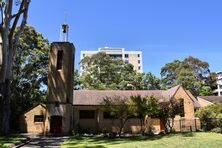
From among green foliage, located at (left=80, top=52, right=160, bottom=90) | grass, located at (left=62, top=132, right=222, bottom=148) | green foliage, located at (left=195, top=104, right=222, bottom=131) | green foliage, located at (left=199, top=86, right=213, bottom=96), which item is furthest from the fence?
green foliage, located at (left=199, top=86, right=213, bottom=96)

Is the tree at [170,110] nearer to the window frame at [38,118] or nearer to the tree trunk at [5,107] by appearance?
the window frame at [38,118]

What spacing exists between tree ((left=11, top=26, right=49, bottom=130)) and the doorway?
10180 millimetres

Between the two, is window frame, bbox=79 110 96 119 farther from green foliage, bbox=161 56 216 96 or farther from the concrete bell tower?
green foliage, bbox=161 56 216 96

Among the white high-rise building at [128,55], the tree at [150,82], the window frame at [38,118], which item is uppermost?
the white high-rise building at [128,55]

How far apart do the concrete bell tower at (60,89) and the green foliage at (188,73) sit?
32370 mm

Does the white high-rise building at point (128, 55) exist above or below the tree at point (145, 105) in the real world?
above

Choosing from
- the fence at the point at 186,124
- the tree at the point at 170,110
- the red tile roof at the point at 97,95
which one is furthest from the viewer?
the red tile roof at the point at 97,95

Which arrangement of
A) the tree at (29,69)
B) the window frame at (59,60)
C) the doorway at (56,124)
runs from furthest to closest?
the tree at (29,69)
the window frame at (59,60)
the doorway at (56,124)

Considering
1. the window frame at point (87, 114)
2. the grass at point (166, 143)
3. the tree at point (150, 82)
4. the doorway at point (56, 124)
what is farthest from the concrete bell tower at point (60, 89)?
the tree at point (150, 82)

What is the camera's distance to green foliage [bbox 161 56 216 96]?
58.3 m

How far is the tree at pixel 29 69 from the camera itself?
39.8 m

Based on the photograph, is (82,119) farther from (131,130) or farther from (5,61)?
(5,61)

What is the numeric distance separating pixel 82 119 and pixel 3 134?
1132 centimetres

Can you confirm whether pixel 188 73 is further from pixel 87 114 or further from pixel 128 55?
pixel 128 55
